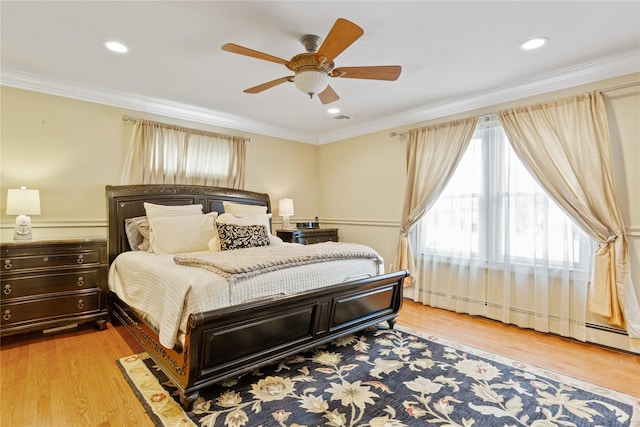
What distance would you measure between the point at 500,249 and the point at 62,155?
483 cm

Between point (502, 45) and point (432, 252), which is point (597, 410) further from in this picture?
point (502, 45)

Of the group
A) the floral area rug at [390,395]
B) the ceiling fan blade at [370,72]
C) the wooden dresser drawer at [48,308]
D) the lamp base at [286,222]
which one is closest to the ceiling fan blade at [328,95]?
the ceiling fan blade at [370,72]

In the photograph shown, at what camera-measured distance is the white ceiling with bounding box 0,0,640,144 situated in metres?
2.13

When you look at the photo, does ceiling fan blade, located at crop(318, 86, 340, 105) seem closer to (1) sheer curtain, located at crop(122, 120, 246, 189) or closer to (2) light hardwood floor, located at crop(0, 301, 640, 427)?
(1) sheer curtain, located at crop(122, 120, 246, 189)

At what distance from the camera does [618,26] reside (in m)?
2.31

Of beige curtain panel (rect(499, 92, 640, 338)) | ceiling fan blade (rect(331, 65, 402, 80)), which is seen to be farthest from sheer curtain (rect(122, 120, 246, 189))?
beige curtain panel (rect(499, 92, 640, 338))

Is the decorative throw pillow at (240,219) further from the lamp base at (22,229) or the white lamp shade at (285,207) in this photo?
the lamp base at (22,229)

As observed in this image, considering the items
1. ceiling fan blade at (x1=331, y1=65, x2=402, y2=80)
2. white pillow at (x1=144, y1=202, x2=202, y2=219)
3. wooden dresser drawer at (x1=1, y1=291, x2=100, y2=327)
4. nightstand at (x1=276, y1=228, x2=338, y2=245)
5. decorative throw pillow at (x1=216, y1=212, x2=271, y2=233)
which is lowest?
wooden dresser drawer at (x1=1, y1=291, x2=100, y2=327)

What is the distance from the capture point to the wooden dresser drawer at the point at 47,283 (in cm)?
277

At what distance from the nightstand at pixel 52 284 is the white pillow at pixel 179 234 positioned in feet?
1.73

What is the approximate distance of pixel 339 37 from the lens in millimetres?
1919

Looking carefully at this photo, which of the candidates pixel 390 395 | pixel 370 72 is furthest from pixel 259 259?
pixel 370 72

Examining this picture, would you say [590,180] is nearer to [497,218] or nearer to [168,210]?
[497,218]

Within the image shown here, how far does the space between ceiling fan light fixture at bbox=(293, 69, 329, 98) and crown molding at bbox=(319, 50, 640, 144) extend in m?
2.16
